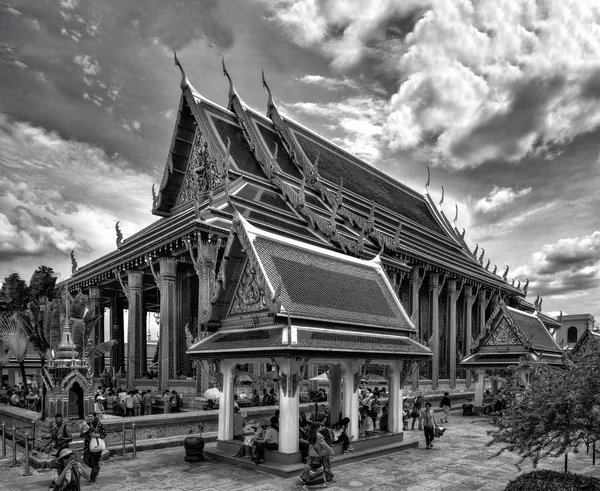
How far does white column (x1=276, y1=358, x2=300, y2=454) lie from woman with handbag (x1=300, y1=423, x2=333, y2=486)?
1080 mm

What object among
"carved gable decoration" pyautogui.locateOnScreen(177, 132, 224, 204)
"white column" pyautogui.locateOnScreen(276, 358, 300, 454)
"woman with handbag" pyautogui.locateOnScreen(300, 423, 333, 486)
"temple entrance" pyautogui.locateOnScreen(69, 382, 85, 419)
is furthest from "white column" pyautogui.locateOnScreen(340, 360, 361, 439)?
"carved gable decoration" pyautogui.locateOnScreen(177, 132, 224, 204)

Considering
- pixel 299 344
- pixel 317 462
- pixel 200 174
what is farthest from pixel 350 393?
pixel 200 174

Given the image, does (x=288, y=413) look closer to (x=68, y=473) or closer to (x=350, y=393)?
(x=350, y=393)

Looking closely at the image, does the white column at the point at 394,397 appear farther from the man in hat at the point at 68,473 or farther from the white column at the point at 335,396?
the man in hat at the point at 68,473

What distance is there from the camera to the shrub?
7.21 metres

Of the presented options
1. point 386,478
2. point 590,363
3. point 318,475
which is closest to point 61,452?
point 318,475

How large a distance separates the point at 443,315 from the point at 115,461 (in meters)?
28.4

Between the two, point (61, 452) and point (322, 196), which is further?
point (322, 196)

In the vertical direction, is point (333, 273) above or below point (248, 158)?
below

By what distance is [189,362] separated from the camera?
25297 mm

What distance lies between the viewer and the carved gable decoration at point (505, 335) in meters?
22.8

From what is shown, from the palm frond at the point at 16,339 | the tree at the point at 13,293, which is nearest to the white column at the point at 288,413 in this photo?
the palm frond at the point at 16,339

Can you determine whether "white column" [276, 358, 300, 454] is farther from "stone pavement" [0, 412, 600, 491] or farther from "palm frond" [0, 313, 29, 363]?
"palm frond" [0, 313, 29, 363]

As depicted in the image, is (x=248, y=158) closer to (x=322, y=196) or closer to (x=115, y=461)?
(x=322, y=196)
